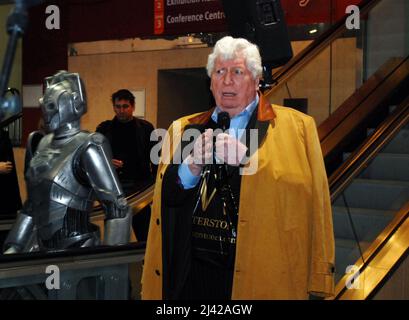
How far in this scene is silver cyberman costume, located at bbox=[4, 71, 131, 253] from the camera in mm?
3164

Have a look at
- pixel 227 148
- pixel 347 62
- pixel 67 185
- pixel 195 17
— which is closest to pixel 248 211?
pixel 227 148

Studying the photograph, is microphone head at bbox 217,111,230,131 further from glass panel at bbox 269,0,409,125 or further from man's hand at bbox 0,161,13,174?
man's hand at bbox 0,161,13,174

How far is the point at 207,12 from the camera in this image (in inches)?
333

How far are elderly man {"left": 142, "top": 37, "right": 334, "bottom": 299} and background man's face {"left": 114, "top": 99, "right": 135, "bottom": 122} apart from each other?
13.8ft

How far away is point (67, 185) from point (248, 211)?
1.27 m

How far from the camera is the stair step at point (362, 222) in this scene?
4387 mm

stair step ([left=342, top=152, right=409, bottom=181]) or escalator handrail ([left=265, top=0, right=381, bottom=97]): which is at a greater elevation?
escalator handrail ([left=265, top=0, right=381, bottom=97])

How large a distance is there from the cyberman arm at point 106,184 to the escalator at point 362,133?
1.41 m

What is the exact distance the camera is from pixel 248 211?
2191mm

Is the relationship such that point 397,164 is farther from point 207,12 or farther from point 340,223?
point 207,12

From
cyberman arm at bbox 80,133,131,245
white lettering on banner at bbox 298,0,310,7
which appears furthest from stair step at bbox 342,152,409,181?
cyberman arm at bbox 80,133,131,245

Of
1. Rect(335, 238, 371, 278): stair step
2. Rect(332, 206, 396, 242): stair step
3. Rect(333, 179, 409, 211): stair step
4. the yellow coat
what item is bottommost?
Rect(335, 238, 371, 278): stair step

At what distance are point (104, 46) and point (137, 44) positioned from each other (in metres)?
0.61

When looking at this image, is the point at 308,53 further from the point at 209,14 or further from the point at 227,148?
the point at 227,148
